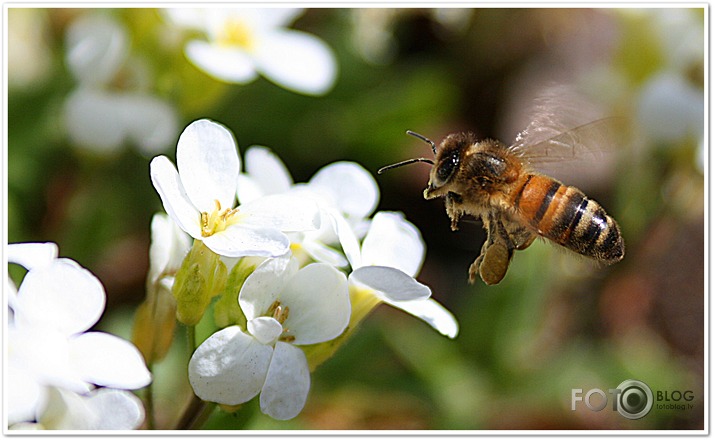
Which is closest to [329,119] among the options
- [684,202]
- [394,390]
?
[394,390]

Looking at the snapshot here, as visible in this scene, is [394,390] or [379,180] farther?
[379,180]

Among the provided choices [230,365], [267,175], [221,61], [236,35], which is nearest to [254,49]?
[236,35]

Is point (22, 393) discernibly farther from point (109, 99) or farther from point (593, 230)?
point (109, 99)

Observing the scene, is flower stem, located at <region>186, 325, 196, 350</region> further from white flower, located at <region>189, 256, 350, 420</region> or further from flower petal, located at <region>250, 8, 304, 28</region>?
flower petal, located at <region>250, 8, 304, 28</region>

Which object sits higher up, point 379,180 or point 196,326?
point 196,326

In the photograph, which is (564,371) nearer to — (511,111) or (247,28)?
(511,111)
